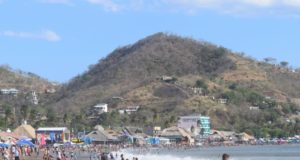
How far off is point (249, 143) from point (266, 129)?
1630cm

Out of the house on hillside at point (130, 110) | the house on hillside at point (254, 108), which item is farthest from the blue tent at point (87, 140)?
the house on hillside at point (254, 108)

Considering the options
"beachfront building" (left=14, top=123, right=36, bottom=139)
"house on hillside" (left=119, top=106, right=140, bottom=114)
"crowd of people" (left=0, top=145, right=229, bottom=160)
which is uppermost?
"house on hillside" (left=119, top=106, right=140, bottom=114)

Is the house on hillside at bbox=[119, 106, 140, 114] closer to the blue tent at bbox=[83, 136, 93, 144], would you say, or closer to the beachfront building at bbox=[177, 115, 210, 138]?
the beachfront building at bbox=[177, 115, 210, 138]

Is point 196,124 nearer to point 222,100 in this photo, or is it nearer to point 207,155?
point 222,100

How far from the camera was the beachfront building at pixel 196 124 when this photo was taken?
553 feet

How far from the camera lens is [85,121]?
153 metres

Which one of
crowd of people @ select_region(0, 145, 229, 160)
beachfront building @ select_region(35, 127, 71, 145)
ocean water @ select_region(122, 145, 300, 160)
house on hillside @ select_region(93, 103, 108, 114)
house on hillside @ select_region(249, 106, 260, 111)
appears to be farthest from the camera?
house on hillside @ select_region(249, 106, 260, 111)

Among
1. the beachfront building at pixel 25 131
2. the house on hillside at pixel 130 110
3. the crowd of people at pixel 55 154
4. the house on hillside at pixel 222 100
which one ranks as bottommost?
the crowd of people at pixel 55 154

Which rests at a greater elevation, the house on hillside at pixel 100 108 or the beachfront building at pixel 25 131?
the house on hillside at pixel 100 108

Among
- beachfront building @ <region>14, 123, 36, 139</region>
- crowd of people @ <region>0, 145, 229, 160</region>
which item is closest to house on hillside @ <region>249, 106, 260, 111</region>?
crowd of people @ <region>0, 145, 229, 160</region>

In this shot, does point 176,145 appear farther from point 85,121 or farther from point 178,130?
point 85,121

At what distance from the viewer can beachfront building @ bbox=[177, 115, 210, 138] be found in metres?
169

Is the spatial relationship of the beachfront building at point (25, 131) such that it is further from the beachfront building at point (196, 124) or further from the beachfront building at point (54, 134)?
the beachfront building at point (196, 124)

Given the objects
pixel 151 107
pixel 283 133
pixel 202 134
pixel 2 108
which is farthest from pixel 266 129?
pixel 2 108
